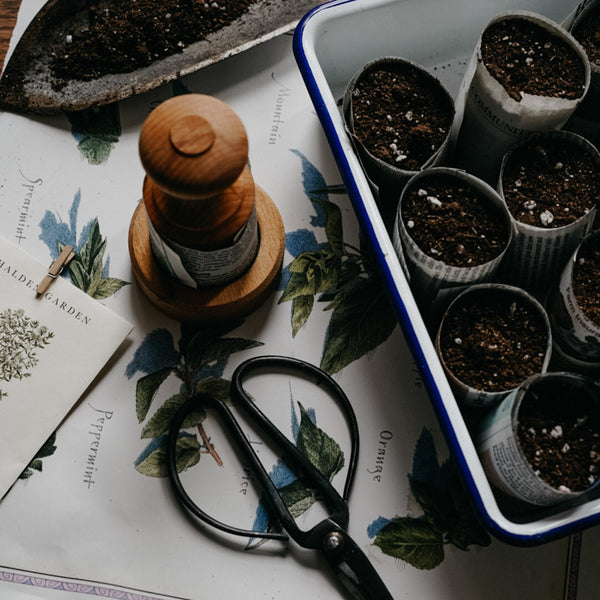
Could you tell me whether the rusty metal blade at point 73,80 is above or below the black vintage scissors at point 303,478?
above

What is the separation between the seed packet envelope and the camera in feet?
1.73

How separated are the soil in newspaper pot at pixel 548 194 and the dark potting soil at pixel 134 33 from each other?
0.95ft

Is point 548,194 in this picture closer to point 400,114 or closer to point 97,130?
point 400,114

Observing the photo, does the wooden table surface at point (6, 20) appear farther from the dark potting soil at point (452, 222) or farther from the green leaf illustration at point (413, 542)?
the green leaf illustration at point (413, 542)

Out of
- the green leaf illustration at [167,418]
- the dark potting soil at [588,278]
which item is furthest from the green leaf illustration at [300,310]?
the dark potting soil at [588,278]

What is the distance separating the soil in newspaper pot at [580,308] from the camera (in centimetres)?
44

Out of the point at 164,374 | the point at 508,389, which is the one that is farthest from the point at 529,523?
the point at 164,374

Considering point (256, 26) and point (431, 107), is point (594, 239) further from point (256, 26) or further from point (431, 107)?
point (256, 26)

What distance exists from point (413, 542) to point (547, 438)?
0.49 feet

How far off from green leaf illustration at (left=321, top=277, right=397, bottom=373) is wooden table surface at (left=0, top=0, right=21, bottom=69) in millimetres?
372

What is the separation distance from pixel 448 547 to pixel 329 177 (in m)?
0.32

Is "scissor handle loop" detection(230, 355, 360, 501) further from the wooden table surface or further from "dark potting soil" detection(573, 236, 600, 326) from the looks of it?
the wooden table surface

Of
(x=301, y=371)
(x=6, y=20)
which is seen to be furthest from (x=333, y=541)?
(x=6, y=20)

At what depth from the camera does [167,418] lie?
0.53m
